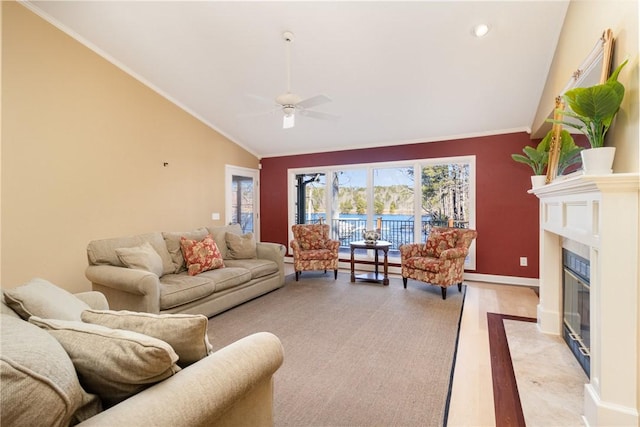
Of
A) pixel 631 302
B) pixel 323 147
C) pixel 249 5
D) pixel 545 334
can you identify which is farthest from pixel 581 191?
pixel 323 147

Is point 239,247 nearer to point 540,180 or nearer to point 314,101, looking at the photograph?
point 314,101

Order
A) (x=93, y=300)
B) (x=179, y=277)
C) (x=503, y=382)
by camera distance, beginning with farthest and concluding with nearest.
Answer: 1. (x=179, y=277)
2. (x=503, y=382)
3. (x=93, y=300)

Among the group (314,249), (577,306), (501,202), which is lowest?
(577,306)

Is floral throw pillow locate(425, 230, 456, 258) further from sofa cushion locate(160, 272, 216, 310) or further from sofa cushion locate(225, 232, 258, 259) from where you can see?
sofa cushion locate(160, 272, 216, 310)

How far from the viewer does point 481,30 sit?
2.98 meters

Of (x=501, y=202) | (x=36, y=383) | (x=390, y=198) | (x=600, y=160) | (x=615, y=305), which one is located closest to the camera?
(x=36, y=383)

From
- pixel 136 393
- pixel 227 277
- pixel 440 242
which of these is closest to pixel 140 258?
pixel 227 277

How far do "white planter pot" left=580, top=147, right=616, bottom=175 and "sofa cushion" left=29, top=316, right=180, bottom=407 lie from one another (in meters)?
2.28

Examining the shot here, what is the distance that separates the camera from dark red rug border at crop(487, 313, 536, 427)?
71.2 inches

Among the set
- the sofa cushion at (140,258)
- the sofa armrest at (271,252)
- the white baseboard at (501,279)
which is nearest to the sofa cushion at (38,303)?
the sofa cushion at (140,258)

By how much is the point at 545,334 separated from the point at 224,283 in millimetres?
3299

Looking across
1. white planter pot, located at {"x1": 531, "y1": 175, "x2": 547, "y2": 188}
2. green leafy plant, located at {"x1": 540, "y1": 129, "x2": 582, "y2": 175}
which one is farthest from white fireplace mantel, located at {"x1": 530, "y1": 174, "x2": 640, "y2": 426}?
white planter pot, located at {"x1": 531, "y1": 175, "x2": 547, "y2": 188}

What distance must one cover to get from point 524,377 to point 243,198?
5.48 meters

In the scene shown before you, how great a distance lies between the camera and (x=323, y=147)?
6082mm
